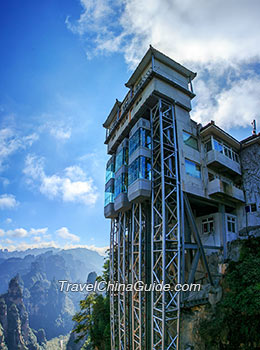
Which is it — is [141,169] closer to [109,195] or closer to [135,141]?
[135,141]

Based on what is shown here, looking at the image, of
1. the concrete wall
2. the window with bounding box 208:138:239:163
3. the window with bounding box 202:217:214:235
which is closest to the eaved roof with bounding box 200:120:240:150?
the window with bounding box 208:138:239:163

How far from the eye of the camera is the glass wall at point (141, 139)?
1994 centimetres

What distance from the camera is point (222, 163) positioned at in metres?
20.7

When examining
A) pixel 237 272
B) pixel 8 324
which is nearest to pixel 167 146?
pixel 237 272

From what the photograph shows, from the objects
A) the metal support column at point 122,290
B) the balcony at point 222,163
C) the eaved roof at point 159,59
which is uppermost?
the eaved roof at point 159,59

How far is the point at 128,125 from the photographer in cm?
2312

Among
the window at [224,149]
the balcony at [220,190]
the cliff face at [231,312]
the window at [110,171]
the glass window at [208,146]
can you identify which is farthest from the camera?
the window at [110,171]

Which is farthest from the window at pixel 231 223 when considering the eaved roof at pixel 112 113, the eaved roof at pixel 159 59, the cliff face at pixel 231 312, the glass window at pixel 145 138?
the eaved roof at pixel 112 113

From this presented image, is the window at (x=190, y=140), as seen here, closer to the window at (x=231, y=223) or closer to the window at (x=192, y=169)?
the window at (x=192, y=169)

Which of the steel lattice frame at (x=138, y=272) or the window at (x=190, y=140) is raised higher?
the window at (x=190, y=140)

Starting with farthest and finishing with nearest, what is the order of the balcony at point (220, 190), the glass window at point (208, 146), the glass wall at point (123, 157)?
the glass wall at point (123, 157) → the glass window at point (208, 146) → the balcony at point (220, 190)

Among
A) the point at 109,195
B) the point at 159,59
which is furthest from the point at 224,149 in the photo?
the point at 109,195

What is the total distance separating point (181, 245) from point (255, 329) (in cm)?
607

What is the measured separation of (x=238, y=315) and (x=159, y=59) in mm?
20588
